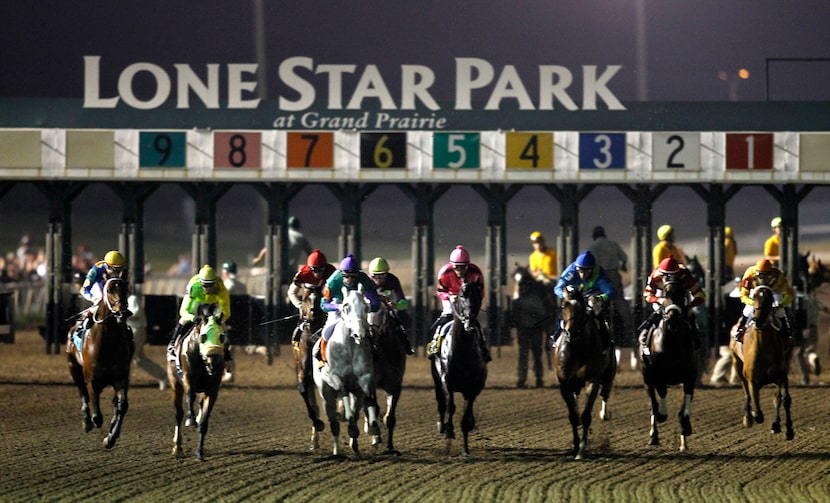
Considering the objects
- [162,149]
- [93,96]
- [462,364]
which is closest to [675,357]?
[462,364]

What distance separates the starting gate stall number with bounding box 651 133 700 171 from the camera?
19.6 metres

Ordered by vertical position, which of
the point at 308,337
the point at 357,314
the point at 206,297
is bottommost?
the point at 308,337

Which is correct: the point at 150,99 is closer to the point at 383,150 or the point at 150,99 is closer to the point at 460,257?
the point at 383,150

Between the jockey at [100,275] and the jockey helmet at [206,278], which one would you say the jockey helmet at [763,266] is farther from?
the jockey at [100,275]

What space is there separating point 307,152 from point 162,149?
196cm

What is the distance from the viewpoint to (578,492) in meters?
10.2

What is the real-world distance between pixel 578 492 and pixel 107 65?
117 feet

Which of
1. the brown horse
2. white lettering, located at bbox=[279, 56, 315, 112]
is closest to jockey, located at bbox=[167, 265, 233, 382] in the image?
the brown horse

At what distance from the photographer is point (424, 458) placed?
12.0 metres

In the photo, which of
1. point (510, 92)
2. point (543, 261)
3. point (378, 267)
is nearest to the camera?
point (378, 267)

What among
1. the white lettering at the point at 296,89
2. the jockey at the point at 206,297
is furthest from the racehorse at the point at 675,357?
the white lettering at the point at 296,89

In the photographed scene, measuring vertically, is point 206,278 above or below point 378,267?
below

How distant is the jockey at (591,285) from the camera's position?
41.0ft

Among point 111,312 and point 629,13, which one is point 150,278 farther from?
point 111,312
